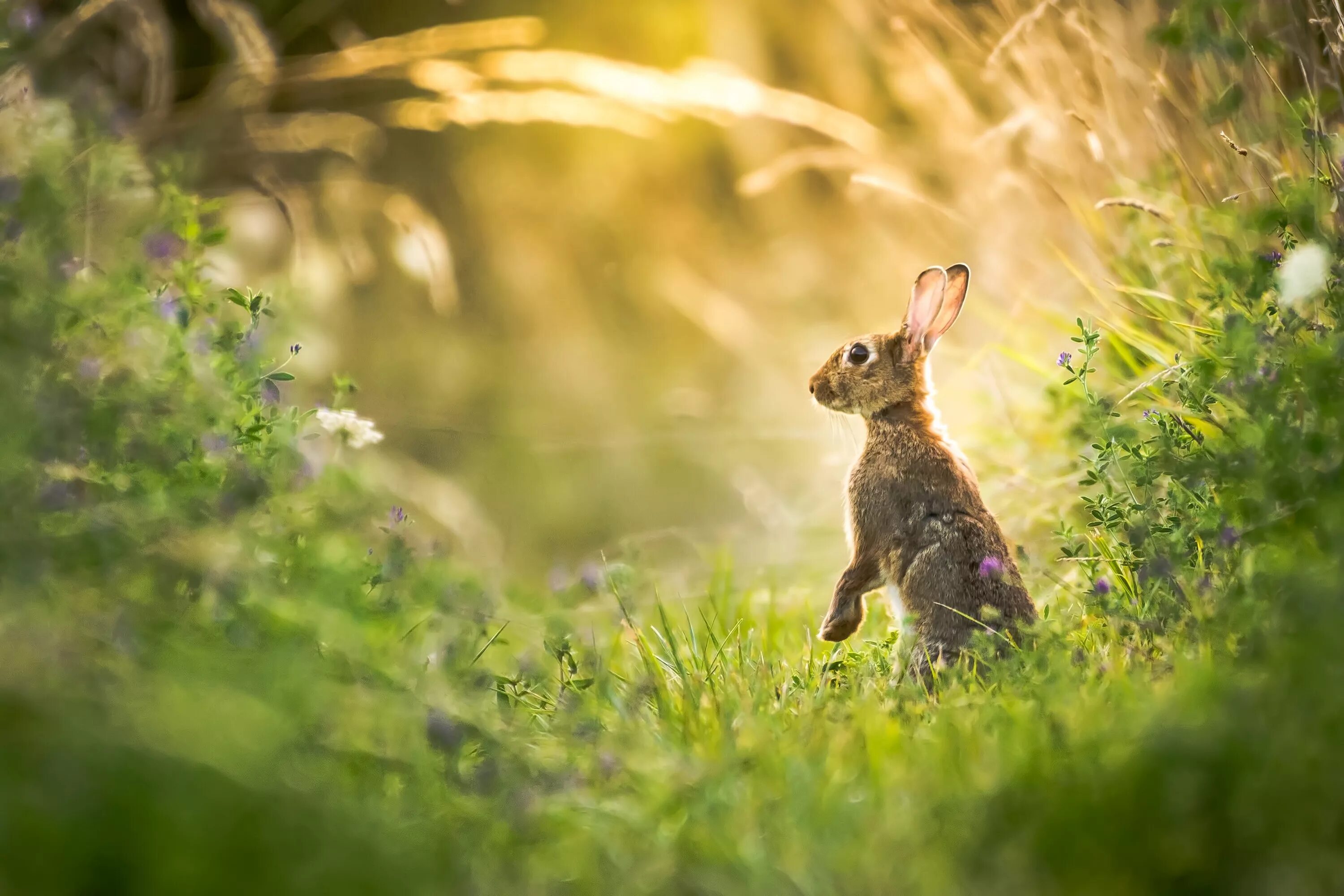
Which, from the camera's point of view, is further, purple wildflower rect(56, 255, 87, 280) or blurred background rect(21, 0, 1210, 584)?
blurred background rect(21, 0, 1210, 584)

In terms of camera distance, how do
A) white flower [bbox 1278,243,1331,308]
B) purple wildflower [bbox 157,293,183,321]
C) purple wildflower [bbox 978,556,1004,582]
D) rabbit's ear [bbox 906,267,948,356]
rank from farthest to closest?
rabbit's ear [bbox 906,267,948,356] < purple wildflower [bbox 978,556,1004,582] < purple wildflower [bbox 157,293,183,321] < white flower [bbox 1278,243,1331,308]

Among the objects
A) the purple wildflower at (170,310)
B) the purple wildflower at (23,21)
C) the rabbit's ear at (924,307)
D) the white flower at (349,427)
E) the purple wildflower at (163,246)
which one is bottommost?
the white flower at (349,427)

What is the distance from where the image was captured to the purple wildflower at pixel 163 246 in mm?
2416

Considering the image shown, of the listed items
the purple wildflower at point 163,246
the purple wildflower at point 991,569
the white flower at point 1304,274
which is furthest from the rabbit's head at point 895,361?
the purple wildflower at point 163,246

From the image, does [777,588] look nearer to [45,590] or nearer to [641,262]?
[45,590]

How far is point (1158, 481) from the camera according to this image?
2844 mm

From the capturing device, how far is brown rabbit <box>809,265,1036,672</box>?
263 cm

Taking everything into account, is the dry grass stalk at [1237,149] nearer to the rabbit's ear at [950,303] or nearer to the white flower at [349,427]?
the rabbit's ear at [950,303]

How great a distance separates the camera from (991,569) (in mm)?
2574

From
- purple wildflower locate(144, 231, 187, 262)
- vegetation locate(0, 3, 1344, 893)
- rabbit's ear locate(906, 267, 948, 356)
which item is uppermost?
rabbit's ear locate(906, 267, 948, 356)

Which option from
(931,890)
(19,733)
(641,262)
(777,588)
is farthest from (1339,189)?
(641,262)

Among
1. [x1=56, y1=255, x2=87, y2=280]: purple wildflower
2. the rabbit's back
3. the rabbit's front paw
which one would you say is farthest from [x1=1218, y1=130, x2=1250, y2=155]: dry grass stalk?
[x1=56, y1=255, x2=87, y2=280]: purple wildflower

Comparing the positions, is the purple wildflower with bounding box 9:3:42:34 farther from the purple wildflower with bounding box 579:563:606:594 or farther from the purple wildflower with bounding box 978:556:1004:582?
the purple wildflower with bounding box 978:556:1004:582

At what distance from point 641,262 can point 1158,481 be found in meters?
5.50
